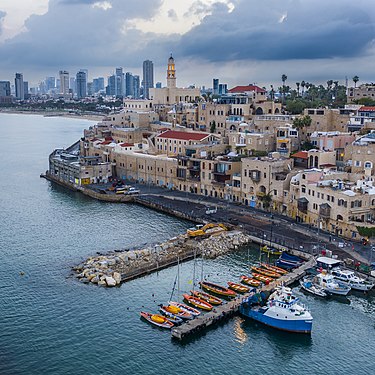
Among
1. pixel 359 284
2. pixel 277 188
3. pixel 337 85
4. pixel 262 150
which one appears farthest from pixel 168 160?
pixel 337 85

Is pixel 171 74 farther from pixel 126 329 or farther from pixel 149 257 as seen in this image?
pixel 126 329

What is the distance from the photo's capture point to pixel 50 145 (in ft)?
378

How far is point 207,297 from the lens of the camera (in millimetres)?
31297

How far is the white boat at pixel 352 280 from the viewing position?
3212 centimetres

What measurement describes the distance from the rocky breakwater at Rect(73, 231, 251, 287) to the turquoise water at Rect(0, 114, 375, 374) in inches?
30.6

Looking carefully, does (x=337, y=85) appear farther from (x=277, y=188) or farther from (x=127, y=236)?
(x=127, y=236)

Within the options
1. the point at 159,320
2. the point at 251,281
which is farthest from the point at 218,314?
the point at 251,281

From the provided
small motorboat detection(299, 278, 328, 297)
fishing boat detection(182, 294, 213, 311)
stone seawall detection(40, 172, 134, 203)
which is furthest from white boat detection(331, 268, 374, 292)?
stone seawall detection(40, 172, 134, 203)

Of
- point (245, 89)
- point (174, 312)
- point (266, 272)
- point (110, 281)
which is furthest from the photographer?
point (245, 89)

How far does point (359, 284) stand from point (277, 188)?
56.0 ft

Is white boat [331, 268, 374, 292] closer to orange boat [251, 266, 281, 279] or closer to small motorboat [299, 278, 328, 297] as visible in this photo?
small motorboat [299, 278, 328, 297]

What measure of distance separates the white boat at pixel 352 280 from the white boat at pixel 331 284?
0.36 metres

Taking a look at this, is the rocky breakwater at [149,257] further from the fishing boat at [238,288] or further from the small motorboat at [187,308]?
the small motorboat at [187,308]

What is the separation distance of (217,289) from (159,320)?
561 centimetres
